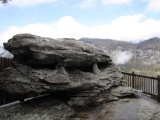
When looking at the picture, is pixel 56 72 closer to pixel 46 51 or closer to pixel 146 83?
pixel 46 51

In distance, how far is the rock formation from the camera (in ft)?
31.4

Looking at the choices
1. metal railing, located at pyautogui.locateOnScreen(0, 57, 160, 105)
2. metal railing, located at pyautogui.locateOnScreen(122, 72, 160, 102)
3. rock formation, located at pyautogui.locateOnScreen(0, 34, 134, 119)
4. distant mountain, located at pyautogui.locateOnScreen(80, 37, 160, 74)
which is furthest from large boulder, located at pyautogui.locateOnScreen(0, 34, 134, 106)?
distant mountain, located at pyautogui.locateOnScreen(80, 37, 160, 74)

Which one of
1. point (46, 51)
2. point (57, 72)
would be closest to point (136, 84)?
point (57, 72)

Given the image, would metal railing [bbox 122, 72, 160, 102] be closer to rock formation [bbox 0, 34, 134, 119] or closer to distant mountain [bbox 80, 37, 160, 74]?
rock formation [bbox 0, 34, 134, 119]

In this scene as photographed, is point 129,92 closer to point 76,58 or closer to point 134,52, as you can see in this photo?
point 76,58

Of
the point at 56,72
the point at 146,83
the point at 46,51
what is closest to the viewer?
the point at 46,51

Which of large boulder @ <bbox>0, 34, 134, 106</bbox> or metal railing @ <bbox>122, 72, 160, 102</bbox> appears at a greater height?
large boulder @ <bbox>0, 34, 134, 106</bbox>

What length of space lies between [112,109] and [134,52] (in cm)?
10597

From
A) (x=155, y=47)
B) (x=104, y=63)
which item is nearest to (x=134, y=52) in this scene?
(x=155, y=47)

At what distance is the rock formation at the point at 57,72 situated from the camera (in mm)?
9570

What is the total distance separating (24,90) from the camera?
946cm

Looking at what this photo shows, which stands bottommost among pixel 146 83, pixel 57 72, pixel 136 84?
pixel 136 84

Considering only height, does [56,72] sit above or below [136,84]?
above

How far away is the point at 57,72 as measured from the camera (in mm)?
10164
